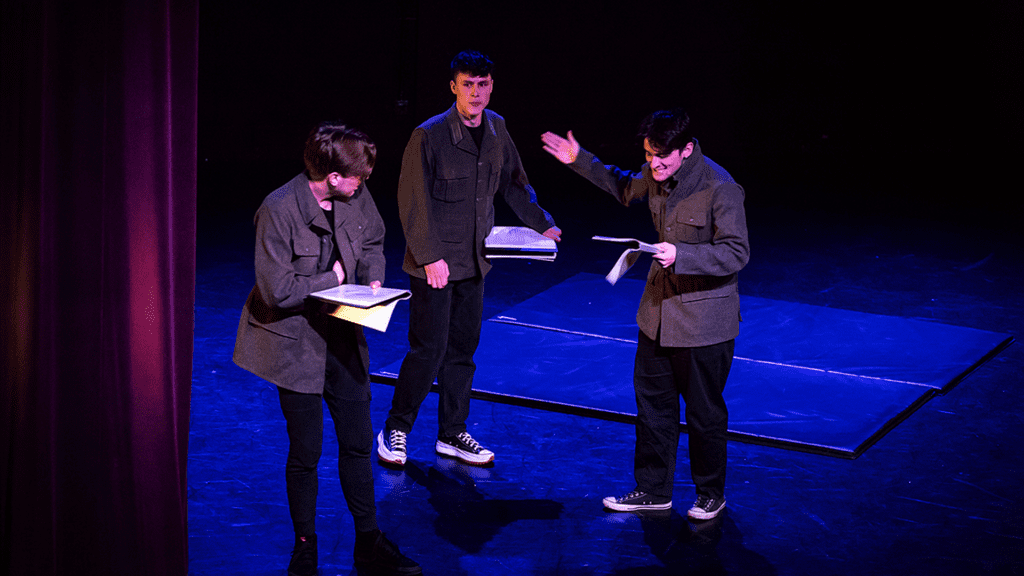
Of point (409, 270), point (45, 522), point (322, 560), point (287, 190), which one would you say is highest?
point (287, 190)

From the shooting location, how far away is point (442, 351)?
4.22m

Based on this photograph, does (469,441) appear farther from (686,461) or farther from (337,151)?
(337,151)

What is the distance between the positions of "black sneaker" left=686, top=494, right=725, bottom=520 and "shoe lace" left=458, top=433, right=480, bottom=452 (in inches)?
36.3

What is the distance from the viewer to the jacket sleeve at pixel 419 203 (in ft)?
13.4

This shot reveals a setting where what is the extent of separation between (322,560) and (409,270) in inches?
46.9

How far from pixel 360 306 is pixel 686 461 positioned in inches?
79.1

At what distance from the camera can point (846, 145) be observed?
11.7m

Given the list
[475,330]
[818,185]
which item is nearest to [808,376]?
[475,330]

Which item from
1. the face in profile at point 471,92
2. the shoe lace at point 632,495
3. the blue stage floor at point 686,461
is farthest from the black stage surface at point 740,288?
the face in profile at point 471,92

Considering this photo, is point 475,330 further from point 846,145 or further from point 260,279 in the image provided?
point 846,145

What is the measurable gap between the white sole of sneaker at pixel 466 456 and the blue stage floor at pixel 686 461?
36mm

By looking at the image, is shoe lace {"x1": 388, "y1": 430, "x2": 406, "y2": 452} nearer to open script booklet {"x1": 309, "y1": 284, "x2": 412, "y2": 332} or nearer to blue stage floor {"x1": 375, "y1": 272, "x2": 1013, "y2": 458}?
blue stage floor {"x1": 375, "y1": 272, "x2": 1013, "y2": 458}

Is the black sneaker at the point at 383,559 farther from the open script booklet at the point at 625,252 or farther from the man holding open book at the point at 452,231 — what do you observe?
the open script booklet at the point at 625,252

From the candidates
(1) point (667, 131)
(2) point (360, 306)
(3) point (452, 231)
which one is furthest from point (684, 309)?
(2) point (360, 306)
